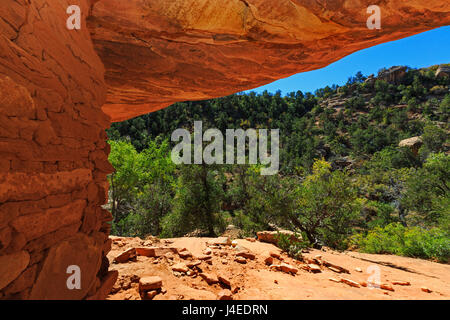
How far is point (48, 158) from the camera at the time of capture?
1958mm

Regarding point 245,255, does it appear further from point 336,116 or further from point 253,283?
point 336,116

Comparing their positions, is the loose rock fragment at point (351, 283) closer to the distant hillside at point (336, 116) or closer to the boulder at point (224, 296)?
the boulder at point (224, 296)

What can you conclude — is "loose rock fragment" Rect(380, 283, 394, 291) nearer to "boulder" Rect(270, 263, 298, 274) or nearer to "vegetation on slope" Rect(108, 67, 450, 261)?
"boulder" Rect(270, 263, 298, 274)

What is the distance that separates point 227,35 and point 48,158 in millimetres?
3006

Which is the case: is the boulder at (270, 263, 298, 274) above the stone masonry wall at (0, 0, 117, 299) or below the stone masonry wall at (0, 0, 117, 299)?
below

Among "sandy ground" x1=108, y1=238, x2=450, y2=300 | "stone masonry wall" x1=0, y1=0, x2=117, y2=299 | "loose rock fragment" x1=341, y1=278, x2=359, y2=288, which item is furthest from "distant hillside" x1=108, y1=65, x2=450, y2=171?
"stone masonry wall" x1=0, y1=0, x2=117, y2=299

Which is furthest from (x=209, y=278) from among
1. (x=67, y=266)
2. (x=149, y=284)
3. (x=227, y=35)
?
(x=227, y=35)

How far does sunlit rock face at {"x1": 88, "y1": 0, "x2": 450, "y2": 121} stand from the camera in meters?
2.82

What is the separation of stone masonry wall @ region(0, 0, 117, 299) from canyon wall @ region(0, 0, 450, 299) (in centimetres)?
1

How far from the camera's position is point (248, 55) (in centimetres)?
351

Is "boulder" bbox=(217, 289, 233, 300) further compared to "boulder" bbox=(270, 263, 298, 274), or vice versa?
"boulder" bbox=(270, 263, 298, 274)

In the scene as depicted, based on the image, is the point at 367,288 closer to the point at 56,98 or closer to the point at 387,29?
the point at 387,29

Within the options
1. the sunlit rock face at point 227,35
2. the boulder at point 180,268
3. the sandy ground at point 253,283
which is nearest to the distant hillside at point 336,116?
the sandy ground at point 253,283
